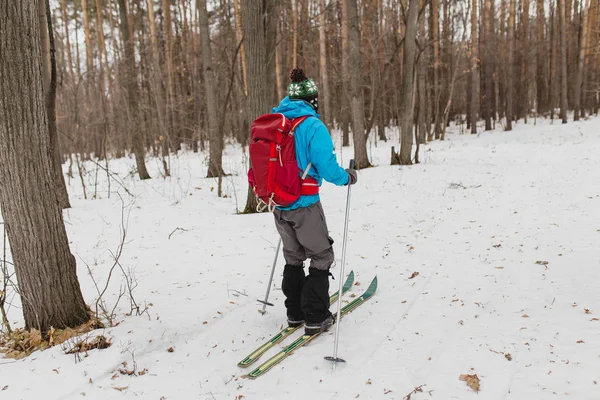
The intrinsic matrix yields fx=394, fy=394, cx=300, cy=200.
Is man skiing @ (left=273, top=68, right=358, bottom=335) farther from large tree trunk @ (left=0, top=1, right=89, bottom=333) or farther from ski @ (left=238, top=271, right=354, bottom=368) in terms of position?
large tree trunk @ (left=0, top=1, right=89, bottom=333)

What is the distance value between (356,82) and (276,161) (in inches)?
376

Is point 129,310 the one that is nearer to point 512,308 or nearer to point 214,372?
point 214,372

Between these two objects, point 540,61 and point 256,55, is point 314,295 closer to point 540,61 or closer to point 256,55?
point 256,55

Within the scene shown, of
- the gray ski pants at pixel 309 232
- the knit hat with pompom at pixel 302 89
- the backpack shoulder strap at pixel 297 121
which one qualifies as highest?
the knit hat with pompom at pixel 302 89

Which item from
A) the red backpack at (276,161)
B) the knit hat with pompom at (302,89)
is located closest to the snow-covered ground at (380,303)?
the red backpack at (276,161)

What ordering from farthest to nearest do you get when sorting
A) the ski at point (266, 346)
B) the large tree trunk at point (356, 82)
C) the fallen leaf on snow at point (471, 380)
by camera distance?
the large tree trunk at point (356, 82) < the ski at point (266, 346) < the fallen leaf on snow at point (471, 380)

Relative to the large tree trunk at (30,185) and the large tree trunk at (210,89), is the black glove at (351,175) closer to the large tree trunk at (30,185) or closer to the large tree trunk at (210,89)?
the large tree trunk at (30,185)

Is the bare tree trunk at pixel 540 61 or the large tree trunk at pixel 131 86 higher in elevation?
the bare tree trunk at pixel 540 61

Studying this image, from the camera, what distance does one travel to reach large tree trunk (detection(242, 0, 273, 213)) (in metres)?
7.11

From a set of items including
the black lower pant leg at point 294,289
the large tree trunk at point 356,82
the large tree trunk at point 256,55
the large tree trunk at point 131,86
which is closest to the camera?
the black lower pant leg at point 294,289

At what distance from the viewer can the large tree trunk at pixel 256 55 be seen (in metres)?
7.11

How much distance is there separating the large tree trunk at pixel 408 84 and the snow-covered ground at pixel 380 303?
167 inches

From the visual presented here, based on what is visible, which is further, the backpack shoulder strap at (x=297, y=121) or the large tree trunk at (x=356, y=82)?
the large tree trunk at (x=356, y=82)

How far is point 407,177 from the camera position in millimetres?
10641
